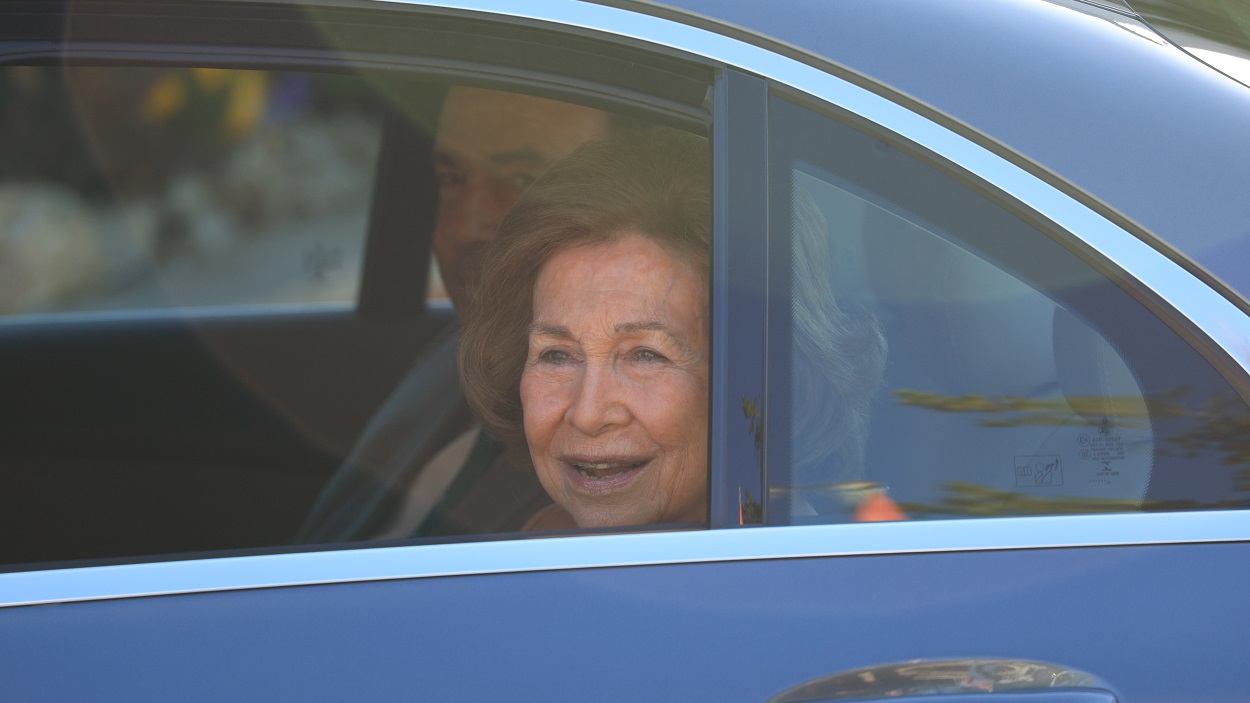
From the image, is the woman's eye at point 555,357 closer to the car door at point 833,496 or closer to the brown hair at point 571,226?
the brown hair at point 571,226

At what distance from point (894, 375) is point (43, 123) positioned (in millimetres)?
7034

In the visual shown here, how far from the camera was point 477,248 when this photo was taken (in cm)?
301

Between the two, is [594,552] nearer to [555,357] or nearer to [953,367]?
[953,367]

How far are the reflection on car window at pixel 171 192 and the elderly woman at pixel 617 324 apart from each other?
464cm

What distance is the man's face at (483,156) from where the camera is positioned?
2443mm

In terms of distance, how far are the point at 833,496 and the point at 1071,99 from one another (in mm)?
473

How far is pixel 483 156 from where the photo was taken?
2.77 metres

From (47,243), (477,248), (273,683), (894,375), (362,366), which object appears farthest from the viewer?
(47,243)

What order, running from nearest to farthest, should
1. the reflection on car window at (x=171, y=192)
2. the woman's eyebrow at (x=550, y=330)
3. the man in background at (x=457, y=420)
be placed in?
the woman's eyebrow at (x=550, y=330) < the man in background at (x=457, y=420) < the reflection on car window at (x=171, y=192)

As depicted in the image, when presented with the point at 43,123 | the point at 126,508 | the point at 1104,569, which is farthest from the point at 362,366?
the point at 43,123

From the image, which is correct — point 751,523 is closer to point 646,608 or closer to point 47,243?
point 646,608

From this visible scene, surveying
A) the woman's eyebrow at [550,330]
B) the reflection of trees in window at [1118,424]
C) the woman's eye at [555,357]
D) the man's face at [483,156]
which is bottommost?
the reflection of trees in window at [1118,424]

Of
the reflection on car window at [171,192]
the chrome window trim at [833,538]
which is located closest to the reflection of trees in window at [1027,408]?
the chrome window trim at [833,538]

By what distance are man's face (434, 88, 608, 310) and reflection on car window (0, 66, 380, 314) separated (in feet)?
10.9
